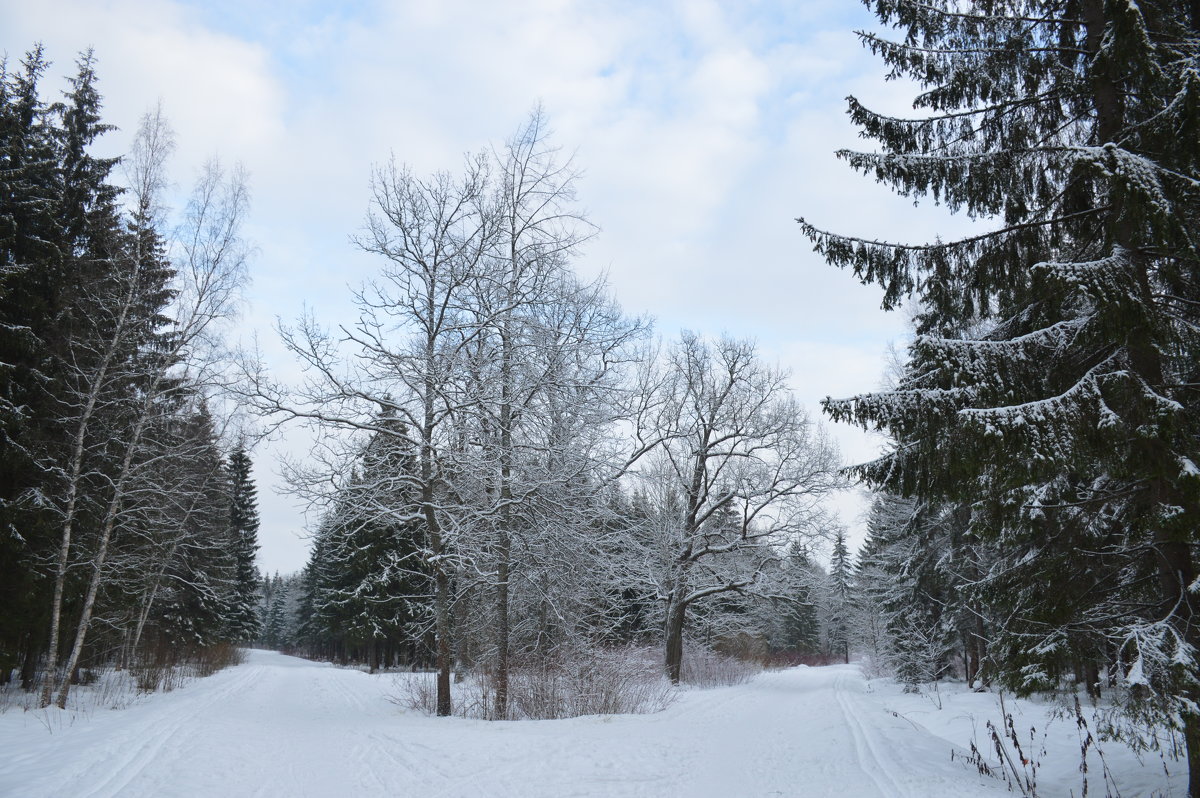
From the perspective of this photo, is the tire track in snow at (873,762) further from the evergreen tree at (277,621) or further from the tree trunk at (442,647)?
the evergreen tree at (277,621)

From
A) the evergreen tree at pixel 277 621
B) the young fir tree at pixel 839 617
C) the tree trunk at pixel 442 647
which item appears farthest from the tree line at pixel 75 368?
the evergreen tree at pixel 277 621

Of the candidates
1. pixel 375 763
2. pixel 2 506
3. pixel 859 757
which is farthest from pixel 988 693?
pixel 2 506

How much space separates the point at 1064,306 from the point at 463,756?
8.31m

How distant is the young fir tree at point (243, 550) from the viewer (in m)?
38.0

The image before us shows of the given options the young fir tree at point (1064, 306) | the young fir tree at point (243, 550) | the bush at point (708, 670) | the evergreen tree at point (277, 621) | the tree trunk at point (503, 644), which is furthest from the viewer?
the evergreen tree at point (277, 621)

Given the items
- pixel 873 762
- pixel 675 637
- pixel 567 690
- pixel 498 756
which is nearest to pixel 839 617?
pixel 675 637

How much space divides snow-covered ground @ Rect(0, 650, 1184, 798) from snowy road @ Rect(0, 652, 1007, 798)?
0.10 ft

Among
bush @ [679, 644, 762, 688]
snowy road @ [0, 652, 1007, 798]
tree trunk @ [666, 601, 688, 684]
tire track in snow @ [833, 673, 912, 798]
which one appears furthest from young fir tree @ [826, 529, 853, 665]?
snowy road @ [0, 652, 1007, 798]

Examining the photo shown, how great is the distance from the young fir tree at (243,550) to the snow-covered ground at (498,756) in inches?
1101

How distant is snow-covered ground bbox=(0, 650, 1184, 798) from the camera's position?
6.36 m

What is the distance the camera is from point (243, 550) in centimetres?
3978

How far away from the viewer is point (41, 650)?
16078mm

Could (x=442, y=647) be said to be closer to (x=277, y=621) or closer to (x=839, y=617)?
(x=839, y=617)

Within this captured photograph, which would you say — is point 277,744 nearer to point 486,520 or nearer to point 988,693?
point 486,520
